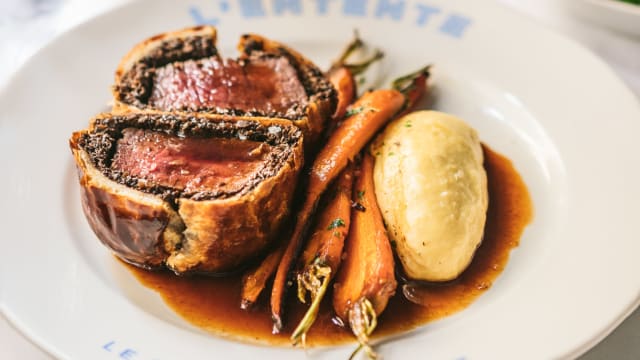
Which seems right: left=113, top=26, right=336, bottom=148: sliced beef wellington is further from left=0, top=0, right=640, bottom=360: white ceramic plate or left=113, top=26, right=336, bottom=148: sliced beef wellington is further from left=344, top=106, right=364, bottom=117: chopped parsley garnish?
left=0, top=0, right=640, bottom=360: white ceramic plate

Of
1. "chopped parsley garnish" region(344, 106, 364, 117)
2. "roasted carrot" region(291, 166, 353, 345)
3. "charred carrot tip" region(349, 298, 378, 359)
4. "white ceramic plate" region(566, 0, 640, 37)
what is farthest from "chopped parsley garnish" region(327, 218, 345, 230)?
"white ceramic plate" region(566, 0, 640, 37)

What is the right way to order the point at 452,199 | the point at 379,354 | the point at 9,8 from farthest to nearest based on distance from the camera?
the point at 9,8
the point at 452,199
the point at 379,354

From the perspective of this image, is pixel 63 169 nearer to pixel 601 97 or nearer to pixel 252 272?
pixel 252 272

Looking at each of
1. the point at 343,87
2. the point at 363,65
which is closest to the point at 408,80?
the point at 363,65

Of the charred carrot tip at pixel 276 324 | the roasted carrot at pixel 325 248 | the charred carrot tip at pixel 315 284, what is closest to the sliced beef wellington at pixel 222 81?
the roasted carrot at pixel 325 248

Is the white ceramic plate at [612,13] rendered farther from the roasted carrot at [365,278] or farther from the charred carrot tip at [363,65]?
the roasted carrot at [365,278]

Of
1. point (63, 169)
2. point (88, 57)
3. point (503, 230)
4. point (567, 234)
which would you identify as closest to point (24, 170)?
point (63, 169)
